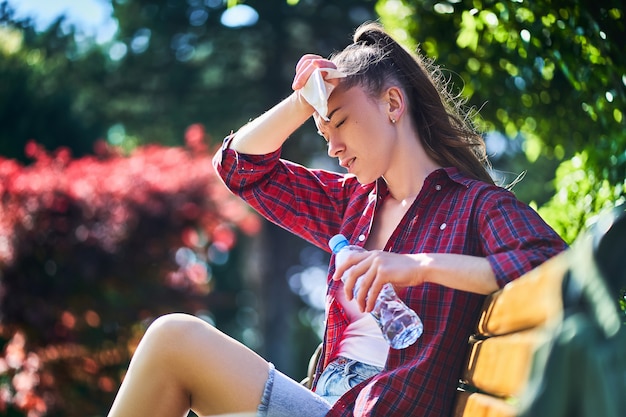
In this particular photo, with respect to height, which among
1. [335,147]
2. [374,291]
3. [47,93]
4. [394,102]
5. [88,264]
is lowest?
[88,264]

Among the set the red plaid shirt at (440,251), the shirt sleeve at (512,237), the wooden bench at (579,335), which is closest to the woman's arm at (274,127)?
the red plaid shirt at (440,251)

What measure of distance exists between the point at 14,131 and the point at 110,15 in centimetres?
214

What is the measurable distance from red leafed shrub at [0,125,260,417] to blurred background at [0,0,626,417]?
0.04 ft

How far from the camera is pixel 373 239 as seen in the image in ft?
7.57

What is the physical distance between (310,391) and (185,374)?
31 centimetres

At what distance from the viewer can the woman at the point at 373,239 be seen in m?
1.80

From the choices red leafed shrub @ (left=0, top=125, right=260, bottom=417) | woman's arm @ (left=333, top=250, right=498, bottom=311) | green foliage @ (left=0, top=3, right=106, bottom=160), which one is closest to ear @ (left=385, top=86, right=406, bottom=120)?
woman's arm @ (left=333, top=250, right=498, bottom=311)

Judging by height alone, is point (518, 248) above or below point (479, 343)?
above

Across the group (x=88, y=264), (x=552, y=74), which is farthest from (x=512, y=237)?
(x=88, y=264)

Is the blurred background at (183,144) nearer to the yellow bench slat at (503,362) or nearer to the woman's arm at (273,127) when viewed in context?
the woman's arm at (273,127)

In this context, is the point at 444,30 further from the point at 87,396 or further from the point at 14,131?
the point at 14,131

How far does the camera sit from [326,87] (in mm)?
2230

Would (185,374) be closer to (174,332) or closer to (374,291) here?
(174,332)

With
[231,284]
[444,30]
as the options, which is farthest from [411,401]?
[231,284]
